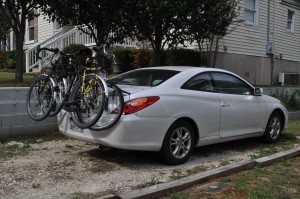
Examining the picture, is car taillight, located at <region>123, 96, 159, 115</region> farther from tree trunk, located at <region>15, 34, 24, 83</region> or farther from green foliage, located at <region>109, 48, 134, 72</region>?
green foliage, located at <region>109, 48, 134, 72</region>

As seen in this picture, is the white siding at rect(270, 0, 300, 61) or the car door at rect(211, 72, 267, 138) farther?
the white siding at rect(270, 0, 300, 61)

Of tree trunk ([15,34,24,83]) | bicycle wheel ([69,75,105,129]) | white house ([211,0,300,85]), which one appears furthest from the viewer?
white house ([211,0,300,85])

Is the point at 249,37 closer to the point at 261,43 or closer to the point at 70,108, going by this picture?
the point at 261,43

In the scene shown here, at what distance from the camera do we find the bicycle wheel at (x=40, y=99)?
653 cm

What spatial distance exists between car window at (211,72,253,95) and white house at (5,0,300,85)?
879cm

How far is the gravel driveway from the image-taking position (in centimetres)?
480

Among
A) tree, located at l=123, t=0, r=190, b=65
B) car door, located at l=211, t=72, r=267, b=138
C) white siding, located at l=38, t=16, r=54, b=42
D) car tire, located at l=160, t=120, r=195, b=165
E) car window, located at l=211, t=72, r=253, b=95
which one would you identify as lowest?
car tire, located at l=160, t=120, r=195, b=165

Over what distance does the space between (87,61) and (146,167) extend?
1769 mm

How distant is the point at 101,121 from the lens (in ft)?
18.5

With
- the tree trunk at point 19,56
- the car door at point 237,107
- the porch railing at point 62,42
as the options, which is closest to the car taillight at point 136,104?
the car door at point 237,107

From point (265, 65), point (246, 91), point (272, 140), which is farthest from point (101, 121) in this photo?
point (265, 65)

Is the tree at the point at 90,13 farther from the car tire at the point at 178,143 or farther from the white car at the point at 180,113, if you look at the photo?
the car tire at the point at 178,143

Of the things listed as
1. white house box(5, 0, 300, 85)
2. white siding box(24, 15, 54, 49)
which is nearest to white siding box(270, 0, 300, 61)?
white house box(5, 0, 300, 85)

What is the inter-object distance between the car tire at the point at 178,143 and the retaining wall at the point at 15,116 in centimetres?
292
